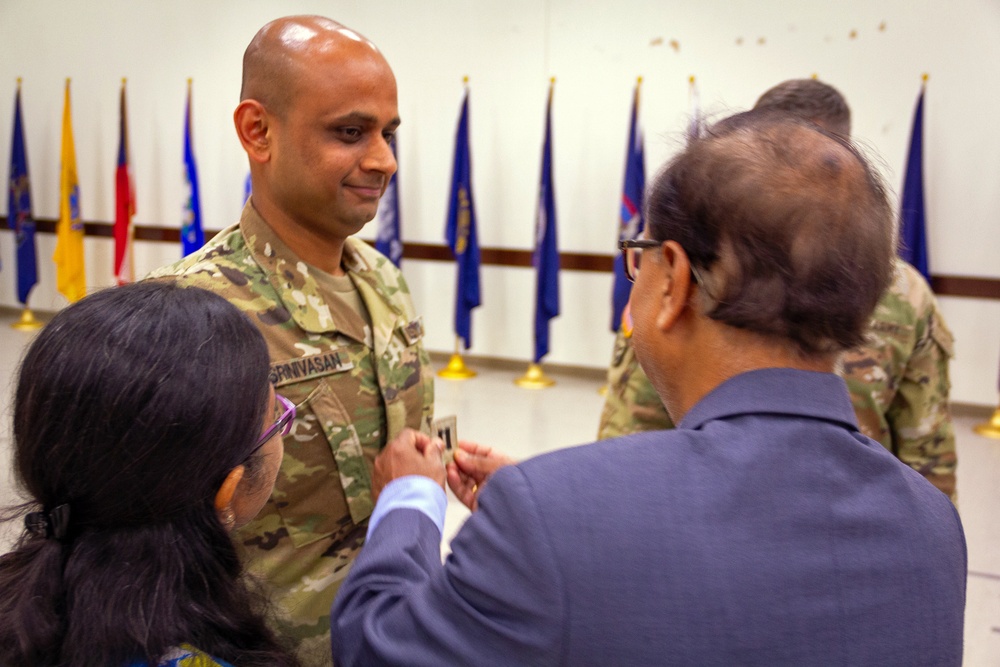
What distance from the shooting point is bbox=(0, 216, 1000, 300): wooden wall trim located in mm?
5660

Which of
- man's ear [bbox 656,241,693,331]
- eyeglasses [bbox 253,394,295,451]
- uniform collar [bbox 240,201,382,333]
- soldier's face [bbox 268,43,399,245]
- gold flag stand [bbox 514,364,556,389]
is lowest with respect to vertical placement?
gold flag stand [bbox 514,364,556,389]

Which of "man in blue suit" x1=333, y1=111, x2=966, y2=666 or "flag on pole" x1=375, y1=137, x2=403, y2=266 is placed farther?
"flag on pole" x1=375, y1=137, x2=403, y2=266

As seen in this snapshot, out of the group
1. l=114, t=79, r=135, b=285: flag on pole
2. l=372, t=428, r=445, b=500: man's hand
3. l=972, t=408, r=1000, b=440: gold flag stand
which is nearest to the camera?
l=372, t=428, r=445, b=500: man's hand

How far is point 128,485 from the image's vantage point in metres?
0.88

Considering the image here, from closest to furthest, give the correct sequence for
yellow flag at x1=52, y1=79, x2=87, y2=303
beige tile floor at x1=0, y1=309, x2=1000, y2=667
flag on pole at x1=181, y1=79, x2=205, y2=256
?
1. beige tile floor at x1=0, y1=309, x2=1000, y2=667
2. flag on pole at x1=181, y1=79, x2=205, y2=256
3. yellow flag at x1=52, y1=79, x2=87, y2=303

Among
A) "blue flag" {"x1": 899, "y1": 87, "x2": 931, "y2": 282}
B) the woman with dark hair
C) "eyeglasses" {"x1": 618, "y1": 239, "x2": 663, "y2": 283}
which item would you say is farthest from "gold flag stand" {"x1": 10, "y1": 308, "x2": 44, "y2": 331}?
"eyeglasses" {"x1": 618, "y1": 239, "x2": 663, "y2": 283}

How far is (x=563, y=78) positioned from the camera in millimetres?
6402

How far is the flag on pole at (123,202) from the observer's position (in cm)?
749

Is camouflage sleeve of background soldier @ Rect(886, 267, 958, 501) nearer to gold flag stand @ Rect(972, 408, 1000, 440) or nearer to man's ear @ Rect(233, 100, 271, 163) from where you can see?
man's ear @ Rect(233, 100, 271, 163)

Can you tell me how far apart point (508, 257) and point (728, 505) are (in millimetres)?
6132

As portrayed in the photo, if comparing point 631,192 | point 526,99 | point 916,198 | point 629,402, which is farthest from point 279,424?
point 526,99

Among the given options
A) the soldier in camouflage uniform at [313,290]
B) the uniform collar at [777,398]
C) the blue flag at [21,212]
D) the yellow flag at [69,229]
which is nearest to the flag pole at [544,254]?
the yellow flag at [69,229]

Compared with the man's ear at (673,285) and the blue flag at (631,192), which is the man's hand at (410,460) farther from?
the blue flag at (631,192)

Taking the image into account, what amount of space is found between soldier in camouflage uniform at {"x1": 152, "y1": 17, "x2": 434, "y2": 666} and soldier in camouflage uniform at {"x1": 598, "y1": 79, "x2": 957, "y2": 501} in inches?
26.4
